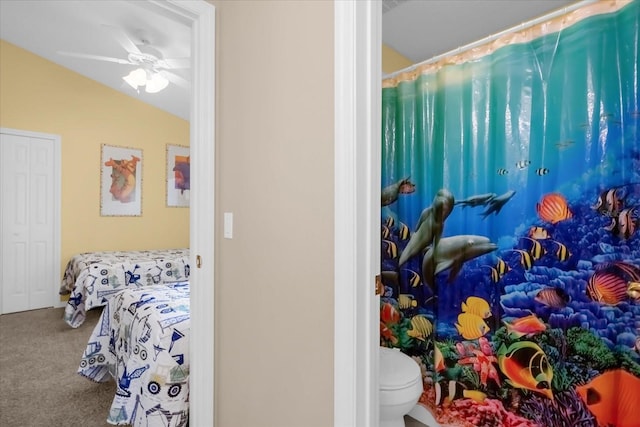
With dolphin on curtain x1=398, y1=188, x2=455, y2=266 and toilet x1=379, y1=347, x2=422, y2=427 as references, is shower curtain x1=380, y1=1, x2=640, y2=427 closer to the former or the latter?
dolphin on curtain x1=398, y1=188, x2=455, y2=266

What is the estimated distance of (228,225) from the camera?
4.63 feet

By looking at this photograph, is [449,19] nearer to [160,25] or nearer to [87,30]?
[160,25]

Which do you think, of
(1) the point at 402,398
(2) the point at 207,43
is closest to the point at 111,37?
(2) the point at 207,43

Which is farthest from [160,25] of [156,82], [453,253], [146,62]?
[453,253]

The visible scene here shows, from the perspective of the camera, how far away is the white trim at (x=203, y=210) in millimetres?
1431

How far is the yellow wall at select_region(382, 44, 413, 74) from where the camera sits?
2.87 m

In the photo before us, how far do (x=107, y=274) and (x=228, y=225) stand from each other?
2.60 m

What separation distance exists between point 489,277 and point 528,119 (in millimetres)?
787

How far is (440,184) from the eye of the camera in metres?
1.87

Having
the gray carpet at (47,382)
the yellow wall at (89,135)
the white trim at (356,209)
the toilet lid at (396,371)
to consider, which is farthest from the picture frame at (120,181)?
the white trim at (356,209)

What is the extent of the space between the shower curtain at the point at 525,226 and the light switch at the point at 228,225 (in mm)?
1079

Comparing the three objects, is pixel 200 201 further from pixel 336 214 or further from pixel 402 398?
pixel 402 398

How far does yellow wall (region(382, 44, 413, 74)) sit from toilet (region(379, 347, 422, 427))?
2.30m

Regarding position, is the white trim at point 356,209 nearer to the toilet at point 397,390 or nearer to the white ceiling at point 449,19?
the toilet at point 397,390
